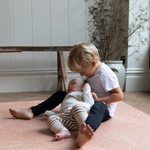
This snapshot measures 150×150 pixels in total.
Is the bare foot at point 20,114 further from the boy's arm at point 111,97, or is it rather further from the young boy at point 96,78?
the boy's arm at point 111,97

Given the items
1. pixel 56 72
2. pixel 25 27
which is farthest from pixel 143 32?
pixel 25 27

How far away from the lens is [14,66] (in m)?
2.37

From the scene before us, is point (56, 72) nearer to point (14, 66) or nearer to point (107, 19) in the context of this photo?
point (14, 66)

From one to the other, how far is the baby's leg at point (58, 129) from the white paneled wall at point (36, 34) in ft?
5.00

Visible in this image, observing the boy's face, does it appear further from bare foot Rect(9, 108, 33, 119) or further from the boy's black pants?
bare foot Rect(9, 108, 33, 119)

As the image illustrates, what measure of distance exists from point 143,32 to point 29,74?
1.55 m

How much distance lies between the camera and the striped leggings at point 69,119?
0.89 metres

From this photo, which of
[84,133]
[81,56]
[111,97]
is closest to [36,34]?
[81,56]

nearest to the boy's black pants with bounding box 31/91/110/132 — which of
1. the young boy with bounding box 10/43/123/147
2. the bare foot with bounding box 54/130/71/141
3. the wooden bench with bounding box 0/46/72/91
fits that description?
the young boy with bounding box 10/43/123/147

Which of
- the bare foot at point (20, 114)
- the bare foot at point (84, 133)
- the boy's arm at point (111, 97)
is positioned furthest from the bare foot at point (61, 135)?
the bare foot at point (20, 114)

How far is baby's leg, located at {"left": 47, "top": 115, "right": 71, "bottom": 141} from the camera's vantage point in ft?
2.76

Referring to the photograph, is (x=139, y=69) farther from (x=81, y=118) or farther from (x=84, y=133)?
(x=84, y=133)

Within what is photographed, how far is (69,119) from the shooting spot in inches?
38.1

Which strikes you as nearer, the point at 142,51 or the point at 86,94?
the point at 86,94
